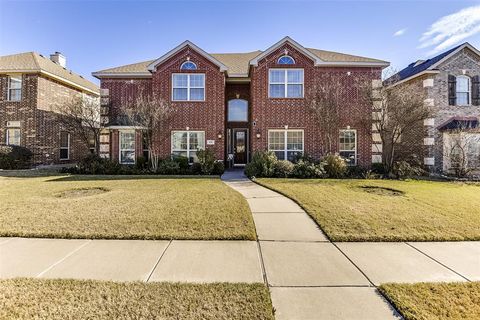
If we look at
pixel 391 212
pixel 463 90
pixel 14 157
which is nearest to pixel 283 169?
pixel 391 212

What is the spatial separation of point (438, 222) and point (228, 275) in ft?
16.8

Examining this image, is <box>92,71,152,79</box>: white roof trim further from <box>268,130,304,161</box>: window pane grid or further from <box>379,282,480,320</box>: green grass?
<box>379,282,480,320</box>: green grass

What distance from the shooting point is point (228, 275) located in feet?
11.3

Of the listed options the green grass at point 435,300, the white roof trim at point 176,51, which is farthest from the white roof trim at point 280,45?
the green grass at point 435,300

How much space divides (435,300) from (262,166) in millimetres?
9676

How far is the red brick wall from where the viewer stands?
14836 millimetres

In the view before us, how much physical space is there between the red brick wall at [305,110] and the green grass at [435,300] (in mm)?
12101

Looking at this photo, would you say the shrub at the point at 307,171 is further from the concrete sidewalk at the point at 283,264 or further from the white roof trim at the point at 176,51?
the white roof trim at the point at 176,51

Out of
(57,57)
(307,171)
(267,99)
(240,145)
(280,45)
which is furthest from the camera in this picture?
(57,57)

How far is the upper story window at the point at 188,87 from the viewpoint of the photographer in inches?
599

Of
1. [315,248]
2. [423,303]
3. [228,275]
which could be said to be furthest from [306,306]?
[315,248]

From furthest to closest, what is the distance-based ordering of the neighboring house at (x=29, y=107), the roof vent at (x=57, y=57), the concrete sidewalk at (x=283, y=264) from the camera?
the roof vent at (x=57, y=57), the neighboring house at (x=29, y=107), the concrete sidewalk at (x=283, y=264)

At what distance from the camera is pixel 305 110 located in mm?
14953

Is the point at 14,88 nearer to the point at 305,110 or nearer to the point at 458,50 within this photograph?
the point at 305,110
